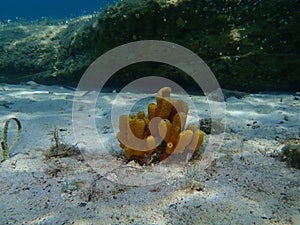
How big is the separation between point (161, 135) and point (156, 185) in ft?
1.89

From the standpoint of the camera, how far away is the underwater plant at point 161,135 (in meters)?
2.51

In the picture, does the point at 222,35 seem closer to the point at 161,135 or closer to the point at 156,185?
the point at 161,135

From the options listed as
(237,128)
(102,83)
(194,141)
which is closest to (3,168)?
(194,141)

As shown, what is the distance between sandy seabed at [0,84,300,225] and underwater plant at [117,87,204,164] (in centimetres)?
16

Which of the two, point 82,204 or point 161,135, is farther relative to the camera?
point 161,135

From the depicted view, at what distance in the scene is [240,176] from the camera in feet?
7.50

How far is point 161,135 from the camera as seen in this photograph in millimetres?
2559

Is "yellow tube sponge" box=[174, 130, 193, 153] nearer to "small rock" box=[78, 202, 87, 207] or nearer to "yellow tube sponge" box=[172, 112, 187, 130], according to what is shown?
"yellow tube sponge" box=[172, 112, 187, 130]

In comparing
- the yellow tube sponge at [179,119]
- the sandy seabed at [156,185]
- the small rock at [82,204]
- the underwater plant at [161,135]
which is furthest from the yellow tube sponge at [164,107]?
the small rock at [82,204]

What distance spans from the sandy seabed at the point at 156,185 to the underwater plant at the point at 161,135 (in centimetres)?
16

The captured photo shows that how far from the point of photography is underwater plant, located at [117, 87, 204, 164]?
2506 millimetres

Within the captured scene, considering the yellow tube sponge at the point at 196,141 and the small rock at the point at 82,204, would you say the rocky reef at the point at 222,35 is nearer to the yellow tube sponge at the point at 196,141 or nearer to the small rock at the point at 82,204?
the yellow tube sponge at the point at 196,141

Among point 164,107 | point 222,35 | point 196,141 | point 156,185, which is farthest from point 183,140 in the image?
point 222,35

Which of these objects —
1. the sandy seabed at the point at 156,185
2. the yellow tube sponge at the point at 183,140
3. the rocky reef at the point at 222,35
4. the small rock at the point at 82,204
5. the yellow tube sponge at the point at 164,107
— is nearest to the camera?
the sandy seabed at the point at 156,185
